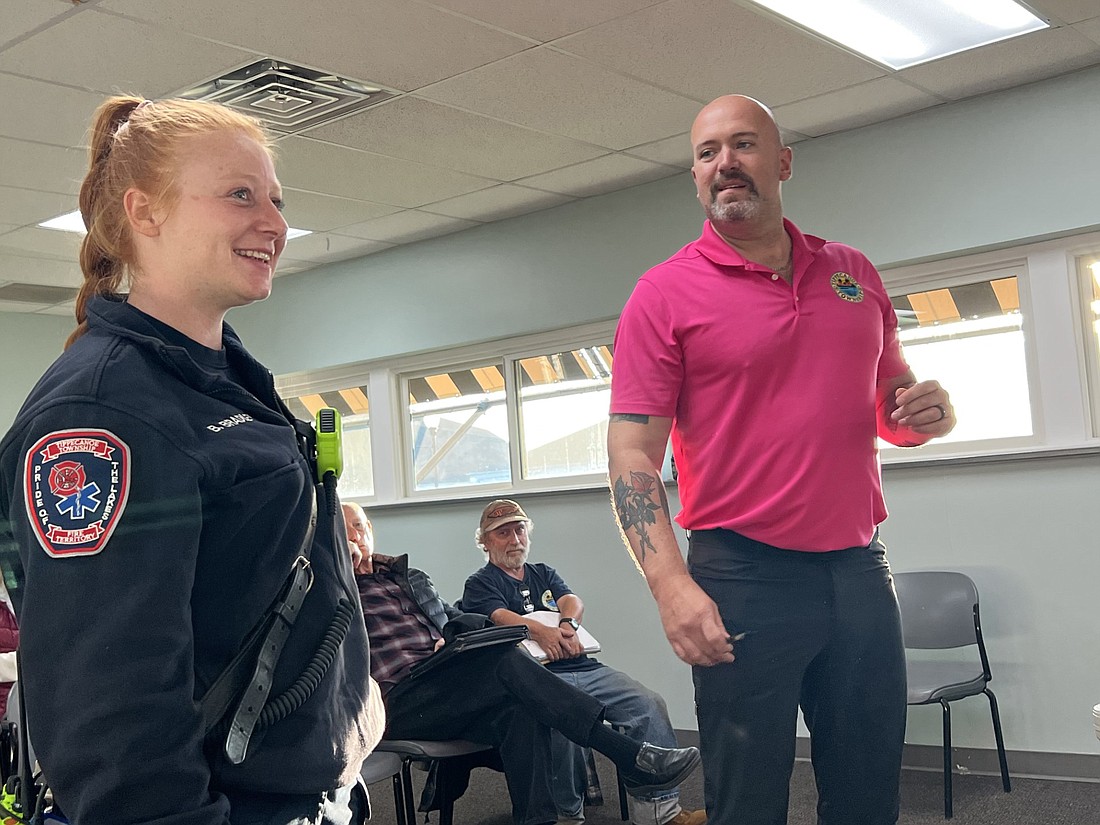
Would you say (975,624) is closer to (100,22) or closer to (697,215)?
(697,215)

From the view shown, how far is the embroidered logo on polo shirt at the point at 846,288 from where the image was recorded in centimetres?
184

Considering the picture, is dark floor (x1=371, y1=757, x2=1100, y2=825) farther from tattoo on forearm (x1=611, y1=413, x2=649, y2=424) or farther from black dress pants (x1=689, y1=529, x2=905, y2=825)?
tattoo on forearm (x1=611, y1=413, x2=649, y2=424)

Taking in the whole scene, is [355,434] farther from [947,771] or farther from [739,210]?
[739,210]

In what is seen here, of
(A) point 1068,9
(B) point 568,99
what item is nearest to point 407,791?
(B) point 568,99

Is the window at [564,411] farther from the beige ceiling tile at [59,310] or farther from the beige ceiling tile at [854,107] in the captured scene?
the beige ceiling tile at [59,310]

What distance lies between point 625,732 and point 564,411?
238cm

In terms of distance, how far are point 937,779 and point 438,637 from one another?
6.61ft

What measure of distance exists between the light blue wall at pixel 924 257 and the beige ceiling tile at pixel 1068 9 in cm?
56

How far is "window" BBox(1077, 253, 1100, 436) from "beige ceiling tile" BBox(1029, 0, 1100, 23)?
1060mm

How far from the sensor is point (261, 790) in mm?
958

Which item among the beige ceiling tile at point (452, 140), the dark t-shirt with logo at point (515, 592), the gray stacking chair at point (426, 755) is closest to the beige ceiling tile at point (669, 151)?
the beige ceiling tile at point (452, 140)

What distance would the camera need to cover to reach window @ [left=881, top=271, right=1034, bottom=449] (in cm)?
456

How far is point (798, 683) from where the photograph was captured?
1685 mm

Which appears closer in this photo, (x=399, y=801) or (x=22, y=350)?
(x=399, y=801)
